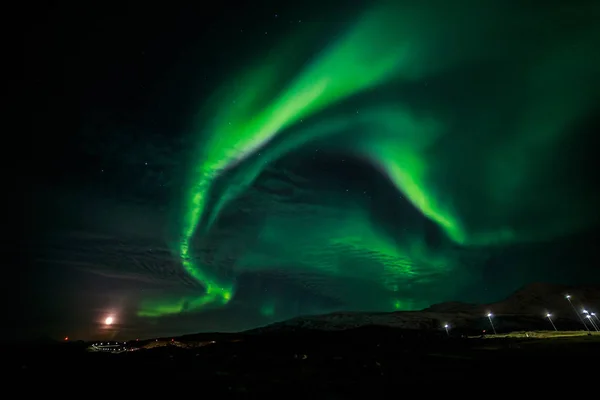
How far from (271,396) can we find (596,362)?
31.2 metres

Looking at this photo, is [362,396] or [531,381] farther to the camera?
[531,381]

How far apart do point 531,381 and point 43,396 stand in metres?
34.6

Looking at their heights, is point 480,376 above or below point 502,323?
below

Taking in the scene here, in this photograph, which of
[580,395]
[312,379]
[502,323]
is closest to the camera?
[580,395]

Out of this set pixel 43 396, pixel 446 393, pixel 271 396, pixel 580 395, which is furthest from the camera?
pixel 43 396

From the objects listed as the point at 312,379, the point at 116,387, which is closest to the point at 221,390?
the point at 312,379

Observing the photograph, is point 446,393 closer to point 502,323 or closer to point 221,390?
point 221,390

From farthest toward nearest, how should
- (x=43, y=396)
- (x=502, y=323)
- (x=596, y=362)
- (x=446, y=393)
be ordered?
(x=502, y=323)
(x=596, y=362)
(x=43, y=396)
(x=446, y=393)

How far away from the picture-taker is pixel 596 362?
27.8m

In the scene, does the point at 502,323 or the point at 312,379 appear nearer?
the point at 312,379

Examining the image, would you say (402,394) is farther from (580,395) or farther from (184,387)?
(184,387)

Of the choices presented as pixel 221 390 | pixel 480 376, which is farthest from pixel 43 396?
pixel 480 376

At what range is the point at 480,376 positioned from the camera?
76.7ft

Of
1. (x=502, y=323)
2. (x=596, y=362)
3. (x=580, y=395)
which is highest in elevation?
(x=502, y=323)
